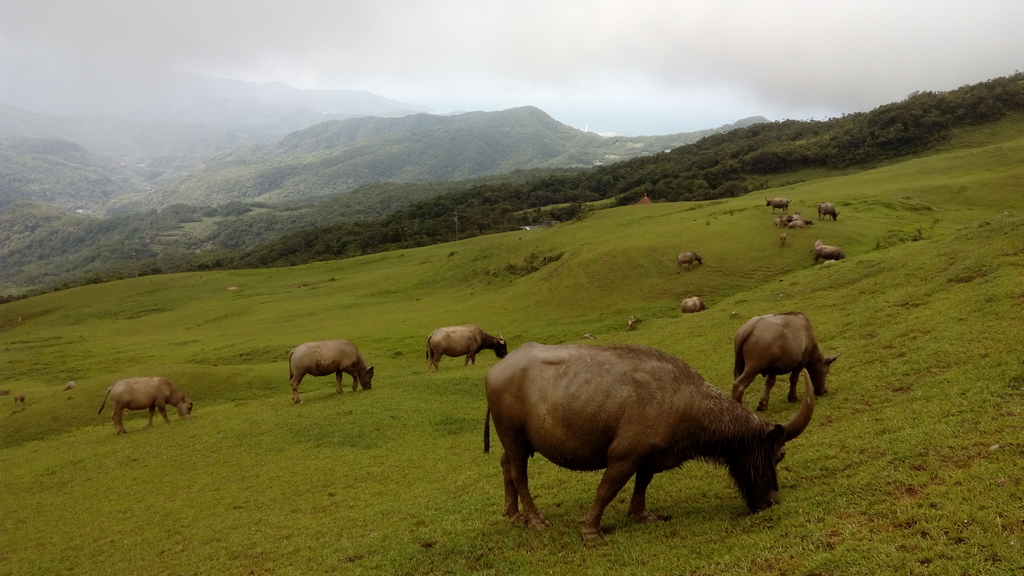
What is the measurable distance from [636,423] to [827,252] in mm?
29300

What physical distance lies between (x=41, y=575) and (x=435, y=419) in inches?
362

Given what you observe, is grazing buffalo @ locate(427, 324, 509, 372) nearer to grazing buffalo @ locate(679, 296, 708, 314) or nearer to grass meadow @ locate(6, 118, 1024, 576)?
grass meadow @ locate(6, 118, 1024, 576)

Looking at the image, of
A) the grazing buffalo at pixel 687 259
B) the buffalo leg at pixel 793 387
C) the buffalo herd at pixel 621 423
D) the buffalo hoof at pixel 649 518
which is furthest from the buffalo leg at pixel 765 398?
the grazing buffalo at pixel 687 259

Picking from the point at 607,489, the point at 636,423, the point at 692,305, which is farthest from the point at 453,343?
the point at 636,423

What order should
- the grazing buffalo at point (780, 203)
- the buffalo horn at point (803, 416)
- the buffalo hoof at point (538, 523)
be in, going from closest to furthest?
the buffalo horn at point (803, 416) → the buffalo hoof at point (538, 523) → the grazing buffalo at point (780, 203)

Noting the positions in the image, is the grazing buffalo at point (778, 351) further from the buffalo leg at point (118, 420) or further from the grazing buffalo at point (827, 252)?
the grazing buffalo at point (827, 252)

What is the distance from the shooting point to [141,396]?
20.4m

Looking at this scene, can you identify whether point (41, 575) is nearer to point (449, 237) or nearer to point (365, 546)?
point (365, 546)

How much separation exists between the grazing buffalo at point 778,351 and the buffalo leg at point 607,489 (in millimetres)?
A: 6023

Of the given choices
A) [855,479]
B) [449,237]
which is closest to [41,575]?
[855,479]

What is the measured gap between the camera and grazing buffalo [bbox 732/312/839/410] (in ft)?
39.5

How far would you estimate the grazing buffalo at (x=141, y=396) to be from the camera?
787 inches

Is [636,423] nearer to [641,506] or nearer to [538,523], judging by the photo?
[641,506]

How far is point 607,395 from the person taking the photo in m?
7.05
